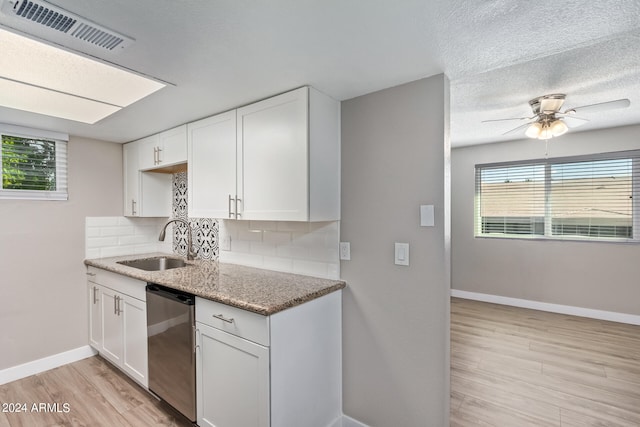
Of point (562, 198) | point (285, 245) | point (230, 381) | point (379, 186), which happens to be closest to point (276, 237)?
point (285, 245)

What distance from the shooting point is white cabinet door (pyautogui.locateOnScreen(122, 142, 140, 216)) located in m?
3.12

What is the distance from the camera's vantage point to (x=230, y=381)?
1.67m

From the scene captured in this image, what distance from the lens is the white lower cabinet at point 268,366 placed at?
1.54 metres

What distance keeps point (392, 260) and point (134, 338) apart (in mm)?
1993

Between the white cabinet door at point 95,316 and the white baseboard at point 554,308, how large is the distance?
4.48 metres

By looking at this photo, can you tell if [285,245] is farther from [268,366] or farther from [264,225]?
[268,366]

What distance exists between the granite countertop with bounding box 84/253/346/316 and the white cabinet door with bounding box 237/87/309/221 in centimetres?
43

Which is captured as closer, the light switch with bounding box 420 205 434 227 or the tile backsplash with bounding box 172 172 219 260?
the light switch with bounding box 420 205 434 227

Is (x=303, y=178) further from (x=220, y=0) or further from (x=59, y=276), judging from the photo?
(x=59, y=276)

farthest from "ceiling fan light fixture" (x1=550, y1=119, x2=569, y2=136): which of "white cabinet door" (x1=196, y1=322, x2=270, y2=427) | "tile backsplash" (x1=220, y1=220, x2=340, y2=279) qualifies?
"white cabinet door" (x1=196, y1=322, x2=270, y2=427)

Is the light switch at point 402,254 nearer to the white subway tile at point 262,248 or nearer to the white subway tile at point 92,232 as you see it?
the white subway tile at point 262,248

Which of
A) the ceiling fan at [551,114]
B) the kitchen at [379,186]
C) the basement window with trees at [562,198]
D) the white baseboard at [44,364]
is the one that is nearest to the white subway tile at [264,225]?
the kitchen at [379,186]

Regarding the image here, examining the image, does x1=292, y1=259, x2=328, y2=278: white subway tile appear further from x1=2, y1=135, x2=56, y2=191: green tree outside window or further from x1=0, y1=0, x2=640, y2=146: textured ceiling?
x1=2, y1=135, x2=56, y2=191: green tree outside window

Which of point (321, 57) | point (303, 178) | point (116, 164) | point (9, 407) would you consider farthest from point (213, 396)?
point (116, 164)
